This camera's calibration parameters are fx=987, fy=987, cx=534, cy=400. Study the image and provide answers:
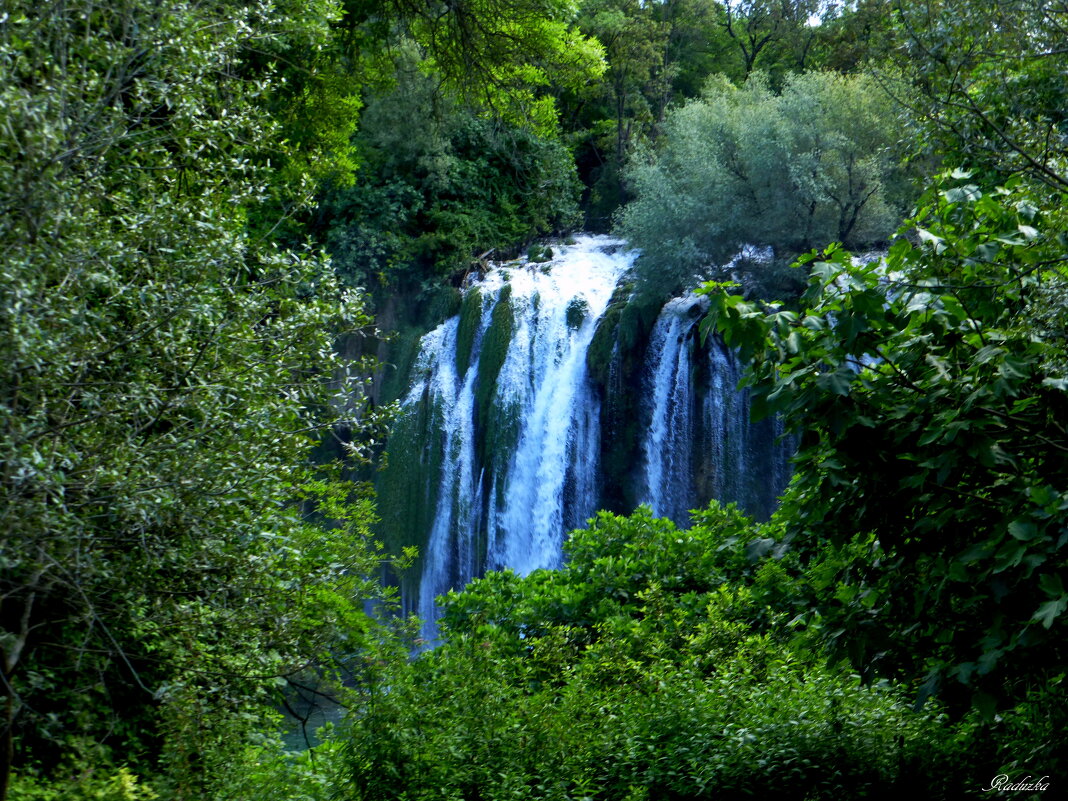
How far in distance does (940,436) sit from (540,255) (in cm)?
1902

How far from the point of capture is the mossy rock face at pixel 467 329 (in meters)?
20.1

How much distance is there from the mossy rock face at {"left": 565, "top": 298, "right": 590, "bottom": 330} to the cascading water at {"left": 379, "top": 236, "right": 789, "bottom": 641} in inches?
1.3

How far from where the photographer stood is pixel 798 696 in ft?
19.2

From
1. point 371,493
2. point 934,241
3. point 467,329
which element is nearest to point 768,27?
point 467,329

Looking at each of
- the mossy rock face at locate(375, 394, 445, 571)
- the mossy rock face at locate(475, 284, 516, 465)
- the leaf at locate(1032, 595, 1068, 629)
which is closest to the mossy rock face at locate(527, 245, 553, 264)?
the mossy rock face at locate(475, 284, 516, 465)

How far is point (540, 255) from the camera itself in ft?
74.4

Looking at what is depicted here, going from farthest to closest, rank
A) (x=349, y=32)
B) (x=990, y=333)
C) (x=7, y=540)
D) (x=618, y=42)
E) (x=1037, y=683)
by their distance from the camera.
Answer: (x=618, y=42) → (x=349, y=32) → (x=1037, y=683) → (x=990, y=333) → (x=7, y=540)

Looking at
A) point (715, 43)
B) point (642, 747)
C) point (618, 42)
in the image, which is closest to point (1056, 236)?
point (642, 747)

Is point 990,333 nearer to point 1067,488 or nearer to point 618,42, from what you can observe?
point 1067,488

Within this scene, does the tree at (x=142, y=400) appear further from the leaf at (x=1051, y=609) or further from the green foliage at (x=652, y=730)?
the leaf at (x=1051, y=609)

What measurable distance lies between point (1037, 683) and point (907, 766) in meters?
1.11

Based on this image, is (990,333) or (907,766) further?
(907,766)

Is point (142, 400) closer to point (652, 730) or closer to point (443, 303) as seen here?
point (652, 730)

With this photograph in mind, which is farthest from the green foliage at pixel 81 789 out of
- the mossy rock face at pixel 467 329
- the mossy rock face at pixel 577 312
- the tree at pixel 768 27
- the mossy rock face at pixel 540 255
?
the tree at pixel 768 27
